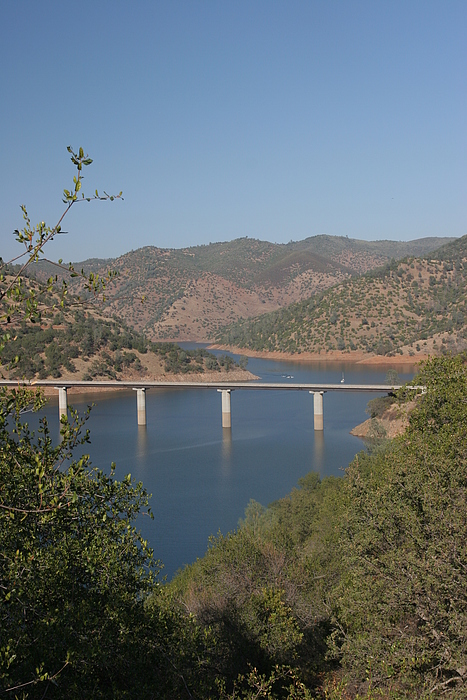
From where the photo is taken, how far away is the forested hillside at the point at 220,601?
736 cm

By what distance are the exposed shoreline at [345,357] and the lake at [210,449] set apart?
14595 mm

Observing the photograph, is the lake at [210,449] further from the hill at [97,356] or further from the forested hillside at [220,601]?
the forested hillside at [220,601]

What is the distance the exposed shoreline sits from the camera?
4075 inches

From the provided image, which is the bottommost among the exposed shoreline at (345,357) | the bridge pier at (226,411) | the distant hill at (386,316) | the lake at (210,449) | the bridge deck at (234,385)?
the lake at (210,449)

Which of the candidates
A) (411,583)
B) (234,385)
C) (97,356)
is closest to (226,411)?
(234,385)

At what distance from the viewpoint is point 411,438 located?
63.7 feet

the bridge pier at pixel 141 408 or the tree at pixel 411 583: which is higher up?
the tree at pixel 411 583

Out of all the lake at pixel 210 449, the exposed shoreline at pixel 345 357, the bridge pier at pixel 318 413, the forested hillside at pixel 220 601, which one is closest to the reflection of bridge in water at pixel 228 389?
the bridge pier at pixel 318 413

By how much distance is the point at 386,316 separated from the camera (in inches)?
4877

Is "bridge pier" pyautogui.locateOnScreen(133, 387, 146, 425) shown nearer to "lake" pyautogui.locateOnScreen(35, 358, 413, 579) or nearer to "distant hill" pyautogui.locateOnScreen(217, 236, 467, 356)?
"lake" pyautogui.locateOnScreen(35, 358, 413, 579)

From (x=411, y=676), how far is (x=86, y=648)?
4.94 meters

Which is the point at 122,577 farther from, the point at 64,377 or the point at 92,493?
the point at 64,377

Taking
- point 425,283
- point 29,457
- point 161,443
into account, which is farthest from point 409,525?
point 425,283

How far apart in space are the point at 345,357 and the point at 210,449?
67.0m
